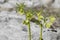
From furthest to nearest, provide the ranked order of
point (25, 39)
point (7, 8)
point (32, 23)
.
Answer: point (7, 8)
point (32, 23)
point (25, 39)

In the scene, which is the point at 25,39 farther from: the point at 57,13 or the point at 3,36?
the point at 57,13

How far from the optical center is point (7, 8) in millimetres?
1685

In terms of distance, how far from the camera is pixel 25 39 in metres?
1.26

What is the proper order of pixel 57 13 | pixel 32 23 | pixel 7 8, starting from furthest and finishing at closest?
pixel 7 8 → pixel 57 13 → pixel 32 23

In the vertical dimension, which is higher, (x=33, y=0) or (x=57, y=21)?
(x=33, y=0)

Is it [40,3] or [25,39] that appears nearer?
[25,39]

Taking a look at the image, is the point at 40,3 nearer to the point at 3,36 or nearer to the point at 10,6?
the point at 10,6

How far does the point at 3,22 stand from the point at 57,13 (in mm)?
360

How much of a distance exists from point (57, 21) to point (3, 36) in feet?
1.24

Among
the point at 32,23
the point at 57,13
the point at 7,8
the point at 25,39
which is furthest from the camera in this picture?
the point at 7,8

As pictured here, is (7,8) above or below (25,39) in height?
above

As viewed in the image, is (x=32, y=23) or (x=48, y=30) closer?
(x=48, y=30)

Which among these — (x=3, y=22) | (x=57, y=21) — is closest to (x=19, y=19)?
(x=3, y=22)

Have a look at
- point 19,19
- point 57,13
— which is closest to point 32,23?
point 19,19
